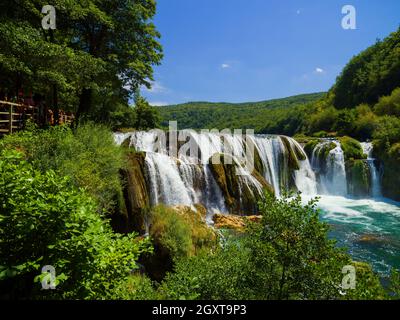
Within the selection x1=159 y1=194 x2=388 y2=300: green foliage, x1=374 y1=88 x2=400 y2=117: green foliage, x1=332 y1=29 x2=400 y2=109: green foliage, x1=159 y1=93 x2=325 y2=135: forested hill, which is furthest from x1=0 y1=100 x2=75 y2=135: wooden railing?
x1=159 y1=93 x2=325 y2=135: forested hill

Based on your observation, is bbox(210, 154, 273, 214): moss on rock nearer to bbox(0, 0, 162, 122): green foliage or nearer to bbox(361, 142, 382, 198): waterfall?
bbox(0, 0, 162, 122): green foliage

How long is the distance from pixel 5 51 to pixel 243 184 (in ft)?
50.2

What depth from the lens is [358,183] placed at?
28.3 metres

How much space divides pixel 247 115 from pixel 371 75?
73.8 m

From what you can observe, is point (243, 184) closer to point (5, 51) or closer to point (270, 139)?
point (270, 139)

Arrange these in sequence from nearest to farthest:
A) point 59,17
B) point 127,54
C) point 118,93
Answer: point 59,17 < point 127,54 < point 118,93

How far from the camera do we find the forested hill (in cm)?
8738

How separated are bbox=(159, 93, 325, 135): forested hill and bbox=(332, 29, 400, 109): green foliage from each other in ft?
44.0

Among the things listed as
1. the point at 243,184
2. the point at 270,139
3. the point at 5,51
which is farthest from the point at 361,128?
the point at 5,51

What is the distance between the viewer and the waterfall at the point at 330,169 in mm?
28938

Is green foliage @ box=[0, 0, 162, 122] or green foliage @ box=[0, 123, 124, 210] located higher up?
green foliage @ box=[0, 0, 162, 122]

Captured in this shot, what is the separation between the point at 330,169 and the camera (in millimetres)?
29344

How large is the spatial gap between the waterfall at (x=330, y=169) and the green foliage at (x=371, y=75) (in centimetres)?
3710

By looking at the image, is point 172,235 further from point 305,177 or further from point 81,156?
point 305,177
